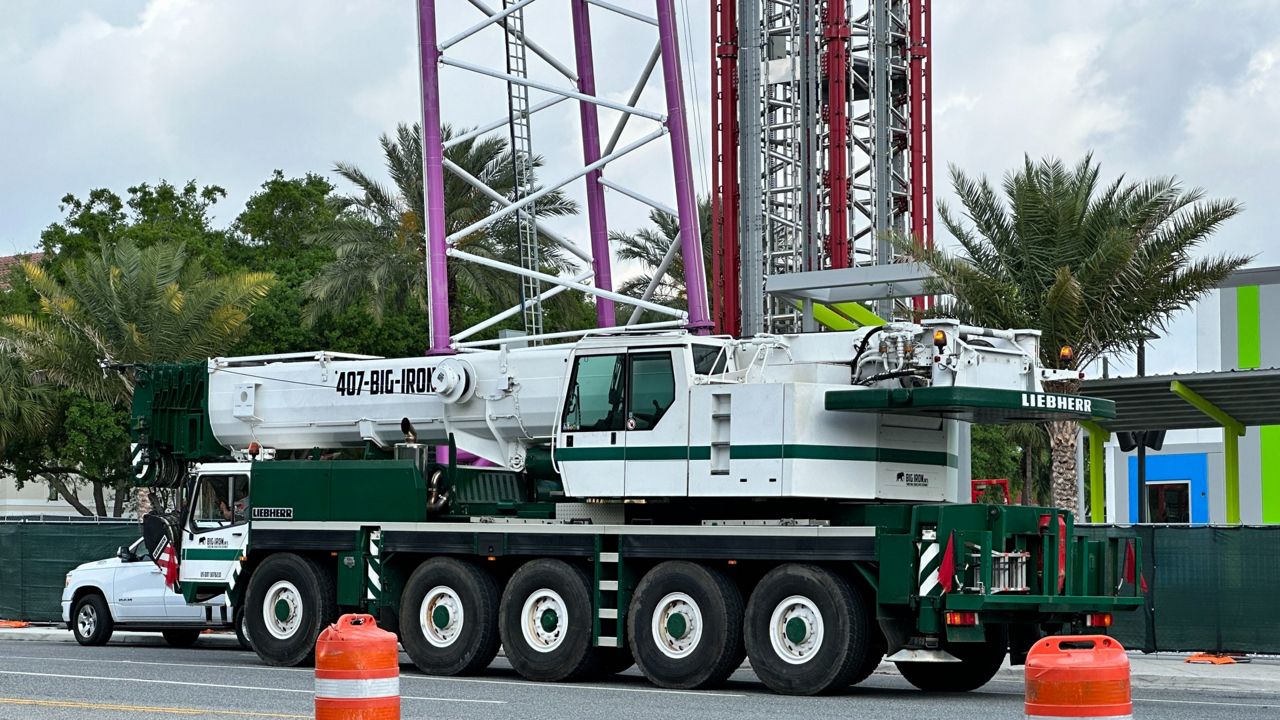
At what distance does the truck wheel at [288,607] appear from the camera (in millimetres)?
19812

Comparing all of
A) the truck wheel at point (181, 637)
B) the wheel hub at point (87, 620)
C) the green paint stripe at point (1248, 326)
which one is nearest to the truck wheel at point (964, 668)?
the truck wheel at point (181, 637)

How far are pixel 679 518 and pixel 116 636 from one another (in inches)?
494

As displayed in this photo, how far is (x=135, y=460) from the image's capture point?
72.3ft

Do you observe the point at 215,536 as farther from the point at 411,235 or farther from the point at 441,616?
the point at 411,235

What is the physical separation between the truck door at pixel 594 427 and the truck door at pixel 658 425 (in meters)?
0.14

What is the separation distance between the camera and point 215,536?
2109 cm

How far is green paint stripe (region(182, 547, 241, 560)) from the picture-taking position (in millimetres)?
20953

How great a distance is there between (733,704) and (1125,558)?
456cm

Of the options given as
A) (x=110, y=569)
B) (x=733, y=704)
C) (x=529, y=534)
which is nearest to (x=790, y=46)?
(x=110, y=569)

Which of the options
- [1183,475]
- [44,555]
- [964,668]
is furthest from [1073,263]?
[1183,475]

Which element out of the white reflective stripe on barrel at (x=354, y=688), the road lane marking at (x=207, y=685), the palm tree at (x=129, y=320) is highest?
A: the palm tree at (x=129, y=320)

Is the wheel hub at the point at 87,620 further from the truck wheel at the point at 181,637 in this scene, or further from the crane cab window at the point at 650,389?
the crane cab window at the point at 650,389

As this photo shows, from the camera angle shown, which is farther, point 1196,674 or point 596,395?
point 1196,674

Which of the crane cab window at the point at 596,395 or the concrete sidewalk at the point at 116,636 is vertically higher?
the crane cab window at the point at 596,395
